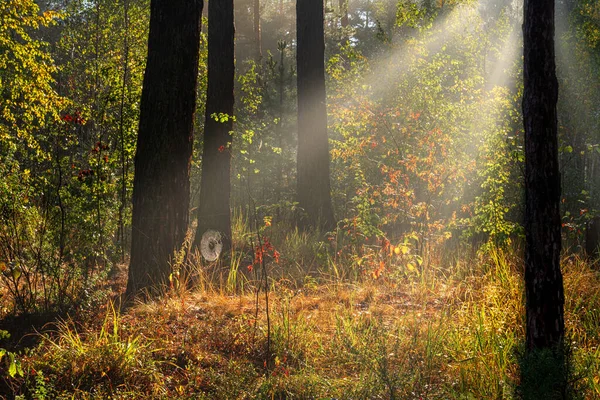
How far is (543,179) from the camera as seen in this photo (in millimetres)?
4387

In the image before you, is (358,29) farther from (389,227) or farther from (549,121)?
(549,121)

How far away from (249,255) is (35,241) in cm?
359

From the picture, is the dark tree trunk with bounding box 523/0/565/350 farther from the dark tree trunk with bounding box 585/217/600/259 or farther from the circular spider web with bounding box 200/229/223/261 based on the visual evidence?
the circular spider web with bounding box 200/229/223/261

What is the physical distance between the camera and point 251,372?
484 cm

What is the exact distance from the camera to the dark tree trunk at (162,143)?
6617 millimetres

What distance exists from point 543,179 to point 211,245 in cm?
598

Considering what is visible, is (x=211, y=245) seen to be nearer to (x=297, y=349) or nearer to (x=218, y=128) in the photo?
(x=218, y=128)

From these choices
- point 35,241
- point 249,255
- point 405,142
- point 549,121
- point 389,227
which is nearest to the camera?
point 549,121

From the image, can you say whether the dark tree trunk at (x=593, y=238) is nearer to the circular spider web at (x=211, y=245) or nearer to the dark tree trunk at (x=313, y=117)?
the dark tree trunk at (x=313, y=117)

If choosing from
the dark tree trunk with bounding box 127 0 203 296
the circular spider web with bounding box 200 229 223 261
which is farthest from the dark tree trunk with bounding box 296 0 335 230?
the dark tree trunk with bounding box 127 0 203 296

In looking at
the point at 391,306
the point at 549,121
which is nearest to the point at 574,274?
the point at 391,306

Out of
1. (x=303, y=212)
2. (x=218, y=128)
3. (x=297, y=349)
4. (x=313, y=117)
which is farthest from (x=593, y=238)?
(x=218, y=128)

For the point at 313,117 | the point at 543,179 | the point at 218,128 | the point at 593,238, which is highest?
the point at 313,117

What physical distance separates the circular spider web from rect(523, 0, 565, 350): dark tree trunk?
18.4ft
